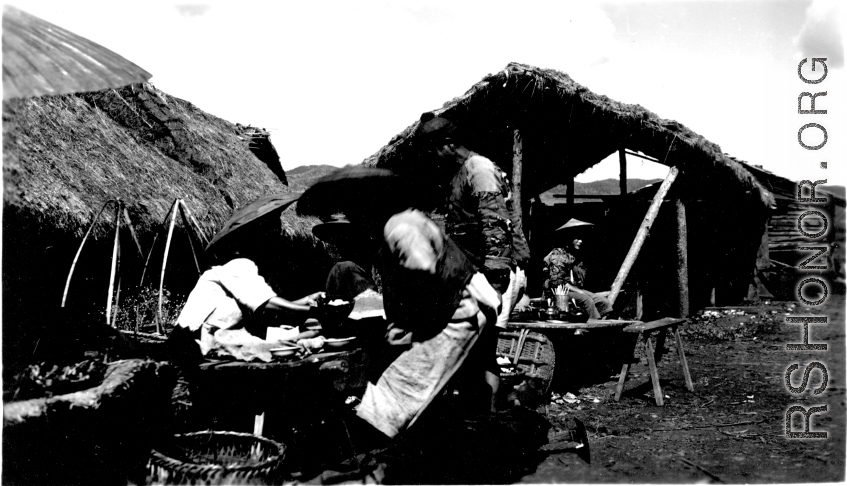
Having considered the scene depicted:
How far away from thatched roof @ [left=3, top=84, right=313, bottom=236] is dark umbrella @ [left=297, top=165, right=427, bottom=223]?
1.41 m

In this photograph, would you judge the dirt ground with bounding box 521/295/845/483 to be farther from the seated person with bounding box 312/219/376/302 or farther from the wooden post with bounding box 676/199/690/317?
the seated person with bounding box 312/219/376/302

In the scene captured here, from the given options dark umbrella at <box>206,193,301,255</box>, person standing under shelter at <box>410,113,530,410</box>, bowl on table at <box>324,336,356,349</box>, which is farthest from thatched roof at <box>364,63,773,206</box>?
bowl on table at <box>324,336,356,349</box>

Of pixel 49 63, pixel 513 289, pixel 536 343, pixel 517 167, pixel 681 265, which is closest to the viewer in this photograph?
pixel 49 63

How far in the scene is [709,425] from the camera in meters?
5.04

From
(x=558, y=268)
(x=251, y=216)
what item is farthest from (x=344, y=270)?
(x=558, y=268)

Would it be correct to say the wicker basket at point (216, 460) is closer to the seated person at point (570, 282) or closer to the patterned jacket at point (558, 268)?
the seated person at point (570, 282)

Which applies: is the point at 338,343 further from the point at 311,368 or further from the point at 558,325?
the point at 558,325

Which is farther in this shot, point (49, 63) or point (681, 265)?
point (681, 265)

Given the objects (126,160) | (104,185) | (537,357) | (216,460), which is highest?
(126,160)

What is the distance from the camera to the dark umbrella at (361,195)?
2.94 m

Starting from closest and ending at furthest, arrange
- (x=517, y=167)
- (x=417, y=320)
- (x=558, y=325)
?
(x=417, y=320), (x=558, y=325), (x=517, y=167)

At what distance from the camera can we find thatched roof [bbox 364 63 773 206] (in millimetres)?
7820

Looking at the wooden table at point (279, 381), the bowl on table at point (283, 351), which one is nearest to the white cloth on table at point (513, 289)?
the wooden table at point (279, 381)

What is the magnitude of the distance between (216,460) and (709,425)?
4.05 metres
